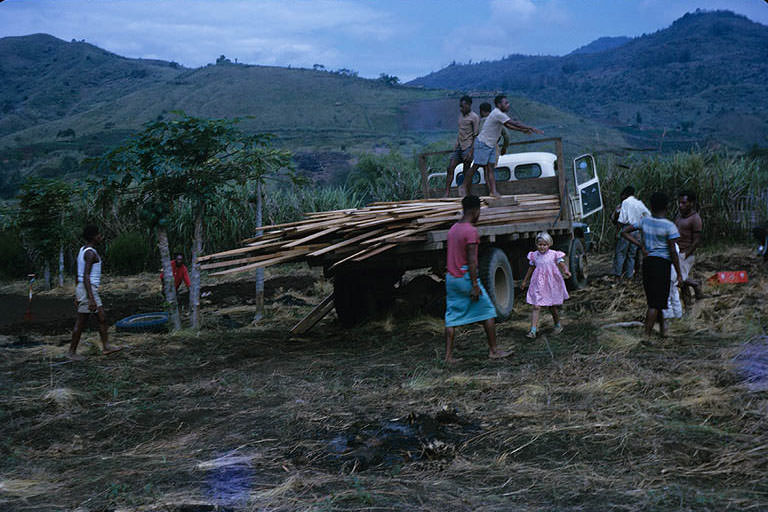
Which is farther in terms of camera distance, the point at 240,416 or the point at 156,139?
the point at 156,139

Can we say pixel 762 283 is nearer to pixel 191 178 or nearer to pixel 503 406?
pixel 503 406

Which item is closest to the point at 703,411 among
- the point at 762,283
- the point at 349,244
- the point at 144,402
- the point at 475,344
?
the point at 475,344

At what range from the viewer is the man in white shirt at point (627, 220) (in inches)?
402

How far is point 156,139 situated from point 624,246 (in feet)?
A: 25.8

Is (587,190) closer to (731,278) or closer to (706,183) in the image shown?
(731,278)

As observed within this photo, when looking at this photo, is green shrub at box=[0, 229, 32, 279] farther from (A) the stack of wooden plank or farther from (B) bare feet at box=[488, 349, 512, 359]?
(B) bare feet at box=[488, 349, 512, 359]

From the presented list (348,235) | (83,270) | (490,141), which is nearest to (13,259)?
(83,270)

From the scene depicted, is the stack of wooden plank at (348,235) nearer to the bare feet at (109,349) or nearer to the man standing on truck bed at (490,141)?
the man standing on truck bed at (490,141)

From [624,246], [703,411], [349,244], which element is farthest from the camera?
A: [624,246]

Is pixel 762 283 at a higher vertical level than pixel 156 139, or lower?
lower

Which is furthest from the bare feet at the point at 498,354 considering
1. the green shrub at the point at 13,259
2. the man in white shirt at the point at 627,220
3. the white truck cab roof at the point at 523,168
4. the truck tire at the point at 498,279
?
the green shrub at the point at 13,259

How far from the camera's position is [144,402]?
576cm

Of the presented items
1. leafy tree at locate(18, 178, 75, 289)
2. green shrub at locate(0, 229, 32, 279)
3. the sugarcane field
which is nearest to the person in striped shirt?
the sugarcane field

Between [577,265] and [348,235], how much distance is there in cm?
520
